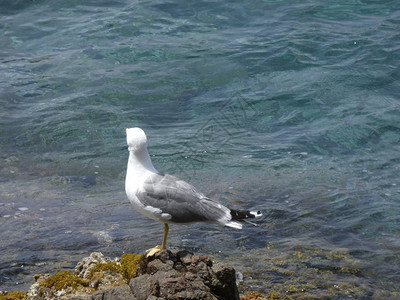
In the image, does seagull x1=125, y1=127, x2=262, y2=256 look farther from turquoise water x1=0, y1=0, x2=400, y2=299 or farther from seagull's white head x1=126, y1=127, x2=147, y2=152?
turquoise water x1=0, y1=0, x2=400, y2=299

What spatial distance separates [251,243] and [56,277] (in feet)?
7.65

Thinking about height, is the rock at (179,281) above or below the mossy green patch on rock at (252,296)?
above

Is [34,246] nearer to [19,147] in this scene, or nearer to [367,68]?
[19,147]

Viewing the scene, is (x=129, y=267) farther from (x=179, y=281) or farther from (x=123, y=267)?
(x=179, y=281)

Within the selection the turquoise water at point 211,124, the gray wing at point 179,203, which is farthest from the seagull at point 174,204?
the turquoise water at point 211,124

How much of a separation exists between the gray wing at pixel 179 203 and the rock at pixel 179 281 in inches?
14.7

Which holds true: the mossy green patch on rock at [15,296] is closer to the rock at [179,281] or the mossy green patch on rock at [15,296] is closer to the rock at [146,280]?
the rock at [146,280]

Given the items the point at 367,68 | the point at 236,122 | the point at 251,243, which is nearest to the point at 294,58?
the point at 367,68

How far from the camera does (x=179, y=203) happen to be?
15.8 ft

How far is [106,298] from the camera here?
13.7 feet

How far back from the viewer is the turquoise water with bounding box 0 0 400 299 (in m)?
6.43

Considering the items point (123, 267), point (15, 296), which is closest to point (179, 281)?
point (123, 267)

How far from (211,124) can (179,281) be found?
19.7 feet

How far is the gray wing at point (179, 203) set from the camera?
4.77 meters
